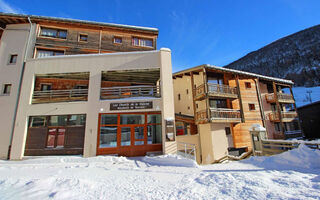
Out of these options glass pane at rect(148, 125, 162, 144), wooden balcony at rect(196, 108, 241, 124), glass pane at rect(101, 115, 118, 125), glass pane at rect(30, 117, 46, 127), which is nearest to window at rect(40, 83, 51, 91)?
glass pane at rect(30, 117, 46, 127)

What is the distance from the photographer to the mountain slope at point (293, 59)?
44.6 metres

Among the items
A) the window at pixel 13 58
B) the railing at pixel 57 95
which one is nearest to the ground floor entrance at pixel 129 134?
the railing at pixel 57 95

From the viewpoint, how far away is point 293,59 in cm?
4866

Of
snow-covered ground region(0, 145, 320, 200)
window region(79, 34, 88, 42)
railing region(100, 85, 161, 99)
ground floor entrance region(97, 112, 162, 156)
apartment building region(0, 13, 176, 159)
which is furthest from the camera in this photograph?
window region(79, 34, 88, 42)

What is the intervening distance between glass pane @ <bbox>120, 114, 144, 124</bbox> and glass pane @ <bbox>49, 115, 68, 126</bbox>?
4.40 meters

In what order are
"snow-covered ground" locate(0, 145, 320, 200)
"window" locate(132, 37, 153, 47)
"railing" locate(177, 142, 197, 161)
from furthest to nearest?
"window" locate(132, 37, 153, 47), "railing" locate(177, 142, 197, 161), "snow-covered ground" locate(0, 145, 320, 200)

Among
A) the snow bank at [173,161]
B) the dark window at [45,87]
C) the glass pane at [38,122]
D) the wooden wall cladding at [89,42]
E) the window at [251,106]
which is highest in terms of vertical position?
the wooden wall cladding at [89,42]

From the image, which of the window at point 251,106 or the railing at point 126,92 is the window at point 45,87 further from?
the window at point 251,106

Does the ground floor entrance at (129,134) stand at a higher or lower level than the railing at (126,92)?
lower

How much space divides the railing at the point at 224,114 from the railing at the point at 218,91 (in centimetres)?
163

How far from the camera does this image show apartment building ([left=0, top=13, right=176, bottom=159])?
1019cm

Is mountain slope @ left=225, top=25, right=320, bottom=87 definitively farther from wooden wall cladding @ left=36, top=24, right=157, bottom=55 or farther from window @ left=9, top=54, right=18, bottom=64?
window @ left=9, top=54, right=18, bottom=64

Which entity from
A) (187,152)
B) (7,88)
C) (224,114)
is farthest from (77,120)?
(224,114)

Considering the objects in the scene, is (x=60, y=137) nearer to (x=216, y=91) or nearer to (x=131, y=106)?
(x=131, y=106)
